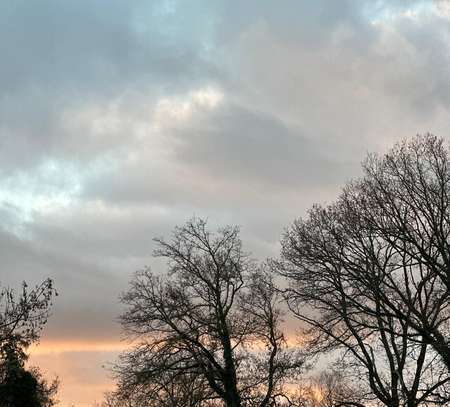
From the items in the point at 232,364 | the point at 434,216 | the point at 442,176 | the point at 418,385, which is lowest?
the point at 418,385

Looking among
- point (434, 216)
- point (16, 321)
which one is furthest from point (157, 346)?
point (434, 216)

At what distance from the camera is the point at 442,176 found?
19.9 meters

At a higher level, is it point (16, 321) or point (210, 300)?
point (210, 300)

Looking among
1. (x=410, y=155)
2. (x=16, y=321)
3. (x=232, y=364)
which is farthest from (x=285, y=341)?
(x=16, y=321)

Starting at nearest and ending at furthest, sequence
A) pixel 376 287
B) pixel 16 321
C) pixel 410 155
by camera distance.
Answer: pixel 16 321, pixel 376 287, pixel 410 155

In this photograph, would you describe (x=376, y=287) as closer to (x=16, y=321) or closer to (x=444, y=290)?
(x=444, y=290)

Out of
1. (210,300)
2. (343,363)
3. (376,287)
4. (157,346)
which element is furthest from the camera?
(210,300)

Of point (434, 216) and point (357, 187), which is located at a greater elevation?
point (357, 187)

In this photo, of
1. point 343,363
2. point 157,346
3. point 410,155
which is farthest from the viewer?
point 157,346

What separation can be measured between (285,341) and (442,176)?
11990mm

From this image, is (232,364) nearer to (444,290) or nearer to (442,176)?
(444,290)

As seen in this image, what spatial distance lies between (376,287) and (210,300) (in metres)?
11.3

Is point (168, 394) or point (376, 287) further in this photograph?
point (168, 394)

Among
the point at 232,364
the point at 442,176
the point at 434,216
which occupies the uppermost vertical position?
the point at 442,176
